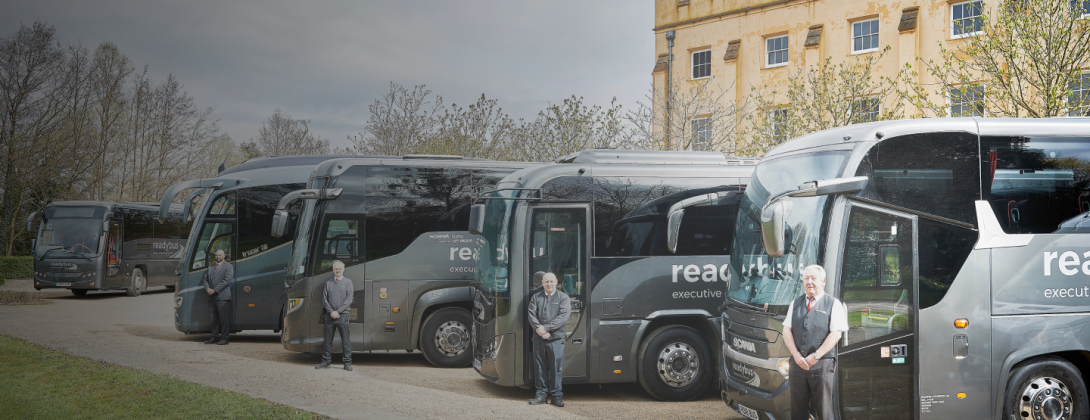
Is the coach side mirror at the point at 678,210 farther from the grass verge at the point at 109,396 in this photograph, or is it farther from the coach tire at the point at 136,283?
the coach tire at the point at 136,283

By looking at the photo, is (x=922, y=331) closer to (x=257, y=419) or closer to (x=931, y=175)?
(x=931, y=175)

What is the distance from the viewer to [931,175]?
7.27 meters

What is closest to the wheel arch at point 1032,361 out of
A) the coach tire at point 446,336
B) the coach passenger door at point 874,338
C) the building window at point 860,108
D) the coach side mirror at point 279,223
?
the coach passenger door at point 874,338

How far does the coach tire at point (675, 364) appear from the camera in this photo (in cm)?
1009

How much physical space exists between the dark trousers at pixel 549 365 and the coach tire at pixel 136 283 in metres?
22.6

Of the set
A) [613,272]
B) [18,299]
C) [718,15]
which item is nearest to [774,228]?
[613,272]

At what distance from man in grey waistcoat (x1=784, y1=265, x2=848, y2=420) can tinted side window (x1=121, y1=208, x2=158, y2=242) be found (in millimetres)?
25966

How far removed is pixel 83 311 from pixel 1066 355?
2314 centimetres

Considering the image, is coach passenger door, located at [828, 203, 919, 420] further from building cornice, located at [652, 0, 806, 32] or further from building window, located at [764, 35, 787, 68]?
building cornice, located at [652, 0, 806, 32]

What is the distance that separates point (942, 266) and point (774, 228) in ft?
5.46

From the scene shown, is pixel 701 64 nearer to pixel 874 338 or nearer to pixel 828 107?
pixel 828 107

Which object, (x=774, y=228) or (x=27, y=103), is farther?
(x=27, y=103)

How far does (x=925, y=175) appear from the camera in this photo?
727 cm

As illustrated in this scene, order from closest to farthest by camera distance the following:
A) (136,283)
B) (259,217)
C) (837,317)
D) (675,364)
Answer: (837,317) < (675,364) < (259,217) < (136,283)
